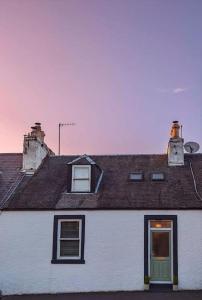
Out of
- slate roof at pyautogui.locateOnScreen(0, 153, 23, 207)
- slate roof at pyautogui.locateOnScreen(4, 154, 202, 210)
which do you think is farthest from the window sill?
slate roof at pyautogui.locateOnScreen(0, 153, 23, 207)

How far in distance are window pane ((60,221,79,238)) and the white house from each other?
0.13 feet

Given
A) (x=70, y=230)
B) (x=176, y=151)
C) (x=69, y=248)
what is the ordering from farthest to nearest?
(x=176, y=151)
(x=70, y=230)
(x=69, y=248)

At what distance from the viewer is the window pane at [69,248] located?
18477mm

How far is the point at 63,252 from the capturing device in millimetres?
18531

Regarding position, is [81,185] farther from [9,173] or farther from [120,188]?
[9,173]

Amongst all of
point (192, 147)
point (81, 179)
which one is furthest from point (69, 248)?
point (192, 147)

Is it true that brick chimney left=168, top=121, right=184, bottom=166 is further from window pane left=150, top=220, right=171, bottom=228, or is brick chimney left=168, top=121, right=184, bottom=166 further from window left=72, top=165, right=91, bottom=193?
window left=72, top=165, right=91, bottom=193

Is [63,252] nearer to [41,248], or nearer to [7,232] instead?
[41,248]

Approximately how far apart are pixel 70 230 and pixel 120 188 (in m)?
2.82

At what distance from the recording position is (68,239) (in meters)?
18.5

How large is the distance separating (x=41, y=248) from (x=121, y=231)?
3343mm

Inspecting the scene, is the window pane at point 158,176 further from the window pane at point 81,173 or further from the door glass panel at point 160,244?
the window pane at point 81,173

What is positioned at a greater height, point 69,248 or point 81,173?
point 81,173

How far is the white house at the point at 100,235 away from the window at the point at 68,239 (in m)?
0.04
